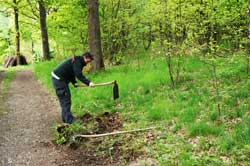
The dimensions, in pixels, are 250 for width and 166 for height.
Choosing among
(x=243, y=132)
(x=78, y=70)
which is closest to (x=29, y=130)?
(x=78, y=70)

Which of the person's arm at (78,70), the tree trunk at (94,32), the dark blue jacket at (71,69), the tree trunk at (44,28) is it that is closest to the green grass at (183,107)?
the tree trunk at (94,32)

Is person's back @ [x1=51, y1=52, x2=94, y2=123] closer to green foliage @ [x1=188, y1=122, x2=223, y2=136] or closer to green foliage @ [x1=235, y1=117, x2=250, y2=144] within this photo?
green foliage @ [x1=188, y1=122, x2=223, y2=136]

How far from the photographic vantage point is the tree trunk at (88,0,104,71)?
1420cm

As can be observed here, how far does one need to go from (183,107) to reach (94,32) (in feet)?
22.5

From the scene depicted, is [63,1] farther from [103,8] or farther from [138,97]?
[138,97]

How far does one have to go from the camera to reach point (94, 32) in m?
14.4

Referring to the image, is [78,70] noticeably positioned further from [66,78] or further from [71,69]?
[66,78]

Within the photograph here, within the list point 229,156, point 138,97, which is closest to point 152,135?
point 229,156

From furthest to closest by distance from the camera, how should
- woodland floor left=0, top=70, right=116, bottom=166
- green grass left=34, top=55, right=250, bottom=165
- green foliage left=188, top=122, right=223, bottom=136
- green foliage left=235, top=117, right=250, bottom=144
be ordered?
woodland floor left=0, top=70, right=116, bottom=166 → green foliage left=188, top=122, right=223, bottom=136 → green grass left=34, top=55, right=250, bottom=165 → green foliage left=235, top=117, right=250, bottom=144

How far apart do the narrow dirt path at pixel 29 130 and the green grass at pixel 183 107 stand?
3.05 feet

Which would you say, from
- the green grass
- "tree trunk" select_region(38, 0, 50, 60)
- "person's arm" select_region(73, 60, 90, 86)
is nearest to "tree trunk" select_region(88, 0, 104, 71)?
the green grass

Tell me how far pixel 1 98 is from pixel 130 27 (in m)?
5.99

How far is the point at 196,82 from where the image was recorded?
10539 mm

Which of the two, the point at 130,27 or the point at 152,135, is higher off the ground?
the point at 130,27
